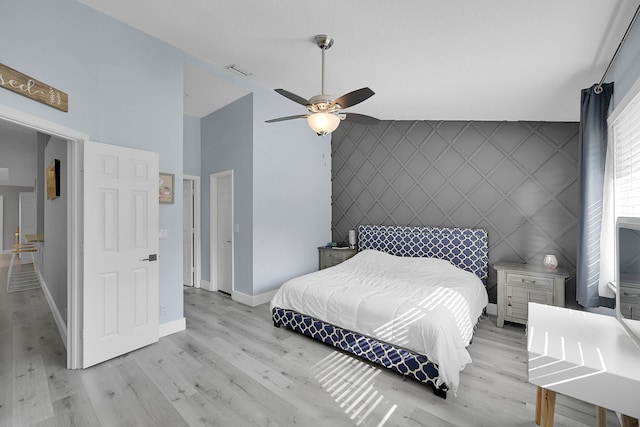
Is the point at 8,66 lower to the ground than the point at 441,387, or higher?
higher

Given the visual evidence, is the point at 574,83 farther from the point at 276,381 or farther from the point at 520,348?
the point at 276,381

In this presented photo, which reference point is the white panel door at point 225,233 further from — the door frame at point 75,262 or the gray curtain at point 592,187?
the gray curtain at point 592,187

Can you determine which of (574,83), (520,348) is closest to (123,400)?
(520,348)

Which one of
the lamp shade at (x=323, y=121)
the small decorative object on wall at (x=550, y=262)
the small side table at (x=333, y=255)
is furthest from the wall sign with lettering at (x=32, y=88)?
the small decorative object on wall at (x=550, y=262)

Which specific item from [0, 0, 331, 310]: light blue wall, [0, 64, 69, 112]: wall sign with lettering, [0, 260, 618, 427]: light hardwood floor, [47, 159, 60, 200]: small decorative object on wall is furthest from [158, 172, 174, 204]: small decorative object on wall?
[0, 260, 618, 427]: light hardwood floor

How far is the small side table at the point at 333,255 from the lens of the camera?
488 cm

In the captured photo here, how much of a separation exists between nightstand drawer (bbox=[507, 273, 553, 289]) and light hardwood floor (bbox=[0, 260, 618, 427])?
60 cm

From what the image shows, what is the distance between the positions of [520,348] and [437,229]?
70.1 inches

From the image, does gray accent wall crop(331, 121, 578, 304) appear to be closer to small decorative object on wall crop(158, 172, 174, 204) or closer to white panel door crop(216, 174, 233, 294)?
white panel door crop(216, 174, 233, 294)

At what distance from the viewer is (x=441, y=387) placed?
2133 mm

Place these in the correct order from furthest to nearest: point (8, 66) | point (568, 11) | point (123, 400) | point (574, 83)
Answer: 1. point (574, 83)
2. point (123, 400)
3. point (8, 66)
4. point (568, 11)

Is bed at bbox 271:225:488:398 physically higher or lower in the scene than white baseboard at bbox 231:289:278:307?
higher

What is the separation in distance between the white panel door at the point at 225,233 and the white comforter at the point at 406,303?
1.69 meters

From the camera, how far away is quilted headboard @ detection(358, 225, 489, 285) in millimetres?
3914
